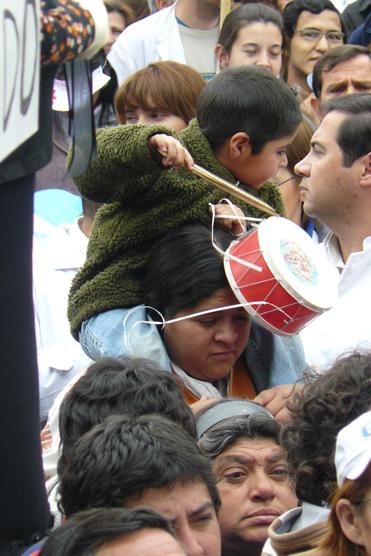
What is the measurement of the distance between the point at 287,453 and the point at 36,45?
141 cm

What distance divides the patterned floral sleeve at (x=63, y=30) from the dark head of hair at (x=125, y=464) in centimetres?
100

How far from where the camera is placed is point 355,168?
420cm

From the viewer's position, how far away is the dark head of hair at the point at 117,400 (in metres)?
2.82

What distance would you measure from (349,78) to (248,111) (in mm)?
2014

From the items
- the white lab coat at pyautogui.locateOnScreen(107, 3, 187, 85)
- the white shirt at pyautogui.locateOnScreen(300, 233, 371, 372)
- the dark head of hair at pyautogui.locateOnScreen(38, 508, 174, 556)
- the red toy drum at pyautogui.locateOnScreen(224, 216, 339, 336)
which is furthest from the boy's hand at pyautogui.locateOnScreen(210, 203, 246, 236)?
the white lab coat at pyautogui.locateOnScreen(107, 3, 187, 85)

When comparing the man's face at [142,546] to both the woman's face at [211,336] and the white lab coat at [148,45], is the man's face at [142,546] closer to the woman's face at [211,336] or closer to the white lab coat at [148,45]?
the woman's face at [211,336]

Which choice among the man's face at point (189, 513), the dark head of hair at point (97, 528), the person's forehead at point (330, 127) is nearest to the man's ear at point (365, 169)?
Answer: the person's forehead at point (330, 127)

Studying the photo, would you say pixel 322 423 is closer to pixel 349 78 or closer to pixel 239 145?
pixel 239 145

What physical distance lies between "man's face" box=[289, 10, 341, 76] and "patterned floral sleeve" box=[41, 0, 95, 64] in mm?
4745

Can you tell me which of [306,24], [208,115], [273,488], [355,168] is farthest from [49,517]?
[306,24]

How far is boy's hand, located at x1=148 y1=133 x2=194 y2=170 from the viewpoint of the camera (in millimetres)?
3154

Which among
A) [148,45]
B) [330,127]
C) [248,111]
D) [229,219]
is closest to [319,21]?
[148,45]

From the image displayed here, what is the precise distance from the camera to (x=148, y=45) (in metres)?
6.10

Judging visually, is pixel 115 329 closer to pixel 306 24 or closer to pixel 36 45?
pixel 36 45
